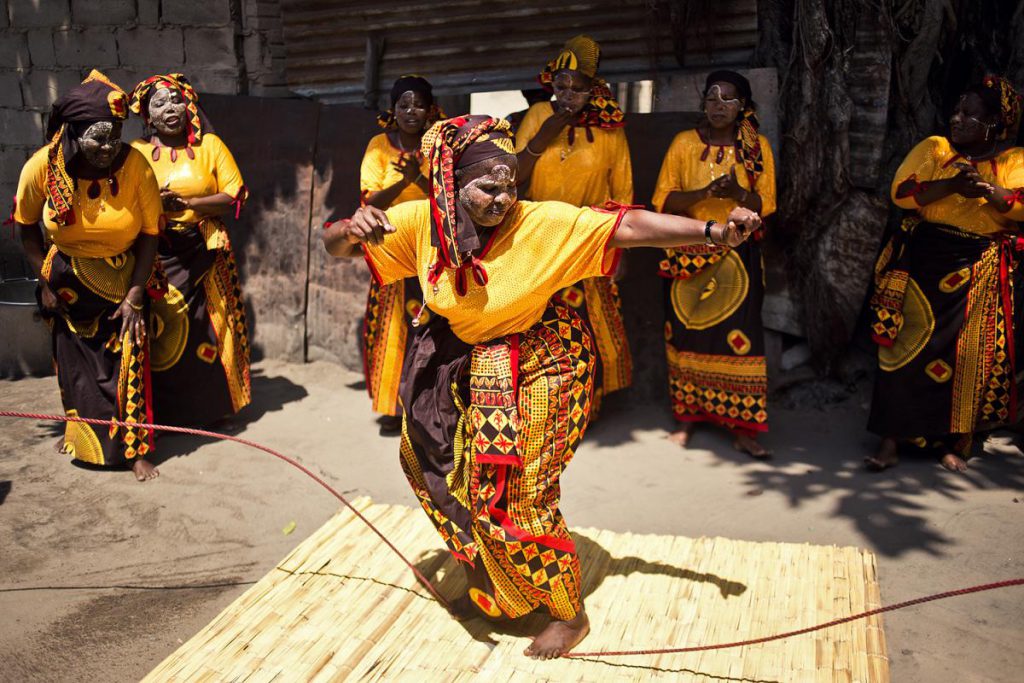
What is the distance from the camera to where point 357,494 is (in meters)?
5.36

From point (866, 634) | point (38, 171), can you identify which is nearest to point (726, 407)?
point (866, 634)

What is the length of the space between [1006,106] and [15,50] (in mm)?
7618

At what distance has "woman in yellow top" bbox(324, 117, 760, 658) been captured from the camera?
3.26 meters

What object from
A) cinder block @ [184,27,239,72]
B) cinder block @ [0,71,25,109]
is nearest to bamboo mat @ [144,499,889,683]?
cinder block @ [184,27,239,72]

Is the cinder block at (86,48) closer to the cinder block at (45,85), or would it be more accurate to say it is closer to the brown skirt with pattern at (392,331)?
the cinder block at (45,85)

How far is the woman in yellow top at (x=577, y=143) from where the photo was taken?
560 cm

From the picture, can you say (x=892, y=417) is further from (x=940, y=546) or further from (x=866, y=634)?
(x=866, y=634)

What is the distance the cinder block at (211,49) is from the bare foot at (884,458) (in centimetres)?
571

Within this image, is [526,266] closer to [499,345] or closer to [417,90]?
[499,345]

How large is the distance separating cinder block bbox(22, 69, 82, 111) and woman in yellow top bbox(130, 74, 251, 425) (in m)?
2.63

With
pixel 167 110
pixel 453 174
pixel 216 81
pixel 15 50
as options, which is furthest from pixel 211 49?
pixel 453 174

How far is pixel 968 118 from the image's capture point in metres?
5.09

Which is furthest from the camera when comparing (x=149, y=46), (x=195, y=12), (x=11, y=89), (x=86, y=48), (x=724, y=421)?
(x=11, y=89)

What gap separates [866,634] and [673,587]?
31.2 inches
